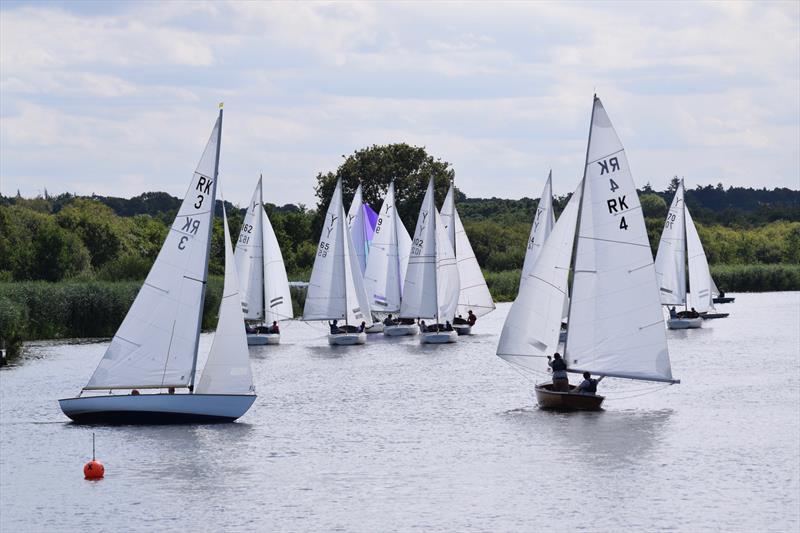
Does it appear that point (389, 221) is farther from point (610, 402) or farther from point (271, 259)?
point (610, 402)

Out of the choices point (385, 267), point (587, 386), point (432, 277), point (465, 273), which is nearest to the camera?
point (587, 386)

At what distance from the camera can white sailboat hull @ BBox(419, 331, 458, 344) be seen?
64.3 metres

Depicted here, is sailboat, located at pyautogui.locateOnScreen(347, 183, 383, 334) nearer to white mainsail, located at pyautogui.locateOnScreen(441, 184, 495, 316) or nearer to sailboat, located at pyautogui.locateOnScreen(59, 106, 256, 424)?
white mainsail, located at pyautogui.locateOnScreen(441, 184, 495, 316)

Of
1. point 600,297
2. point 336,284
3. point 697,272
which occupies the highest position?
point 697,272

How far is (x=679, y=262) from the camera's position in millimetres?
72125

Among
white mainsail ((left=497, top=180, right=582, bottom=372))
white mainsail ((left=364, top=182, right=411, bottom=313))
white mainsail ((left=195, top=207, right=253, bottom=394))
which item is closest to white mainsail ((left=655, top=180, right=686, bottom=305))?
white mainsail ((left=364, top=182, right=411, bottom=313))

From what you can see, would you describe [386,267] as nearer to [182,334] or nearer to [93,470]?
[182,334]

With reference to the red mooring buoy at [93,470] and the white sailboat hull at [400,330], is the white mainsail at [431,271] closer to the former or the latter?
the white sailboat hull at [400,330]

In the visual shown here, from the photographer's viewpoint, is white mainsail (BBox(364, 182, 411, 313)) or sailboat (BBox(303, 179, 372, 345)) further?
white mainsail (BBox(364, 182, 411, 313))

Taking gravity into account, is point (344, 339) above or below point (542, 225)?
below

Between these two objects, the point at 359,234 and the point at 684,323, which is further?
the point at 359,234

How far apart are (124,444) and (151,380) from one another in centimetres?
185

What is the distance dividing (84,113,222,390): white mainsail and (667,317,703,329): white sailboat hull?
43.1 m

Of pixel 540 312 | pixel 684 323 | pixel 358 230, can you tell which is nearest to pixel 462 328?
pixel 358 230
